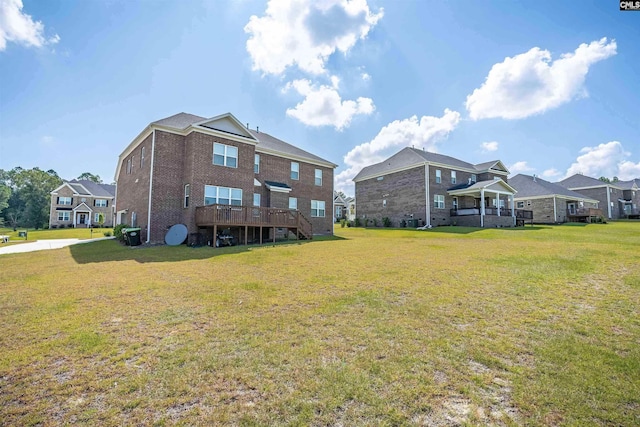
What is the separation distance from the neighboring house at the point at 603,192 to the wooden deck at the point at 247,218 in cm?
4956

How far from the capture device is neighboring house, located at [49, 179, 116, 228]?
155 ft

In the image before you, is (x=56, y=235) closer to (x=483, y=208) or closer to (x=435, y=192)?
(x=435, y=192)

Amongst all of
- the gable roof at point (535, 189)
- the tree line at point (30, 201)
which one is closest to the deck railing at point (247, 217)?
the gable roof at point (535, 189)

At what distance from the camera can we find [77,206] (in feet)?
157

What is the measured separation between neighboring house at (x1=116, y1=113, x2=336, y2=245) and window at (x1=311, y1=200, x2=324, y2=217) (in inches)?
150

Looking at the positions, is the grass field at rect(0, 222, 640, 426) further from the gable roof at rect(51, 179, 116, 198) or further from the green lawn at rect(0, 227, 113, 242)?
the gable roof at rect(51, 179, 116, 198)

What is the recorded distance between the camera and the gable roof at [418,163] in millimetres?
30025

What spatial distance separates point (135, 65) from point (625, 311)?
20.3 meters

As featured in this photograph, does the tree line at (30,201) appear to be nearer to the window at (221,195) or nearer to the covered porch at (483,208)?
the window at (221,195)

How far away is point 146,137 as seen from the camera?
59.7 ft

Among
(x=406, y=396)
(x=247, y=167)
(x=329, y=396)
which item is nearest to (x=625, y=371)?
(x=406, y=396)

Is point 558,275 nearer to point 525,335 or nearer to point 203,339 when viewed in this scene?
point 525,335

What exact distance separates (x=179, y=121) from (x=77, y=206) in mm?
44465

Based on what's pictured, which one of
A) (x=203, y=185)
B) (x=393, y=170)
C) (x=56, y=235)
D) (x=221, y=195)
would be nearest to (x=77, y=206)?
(x=56, y=235)
